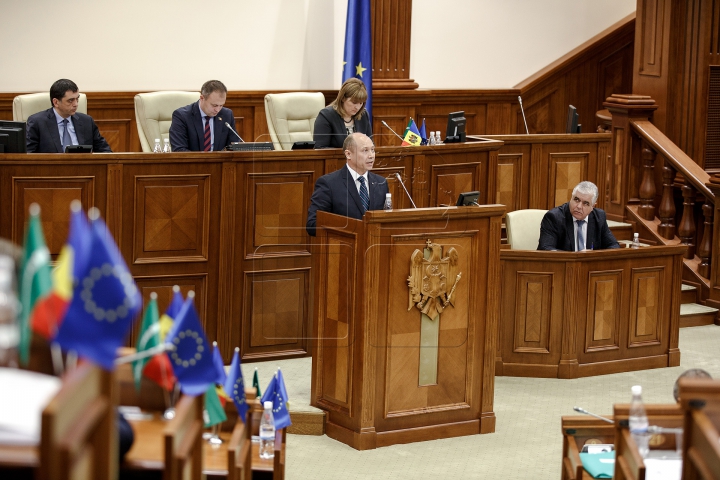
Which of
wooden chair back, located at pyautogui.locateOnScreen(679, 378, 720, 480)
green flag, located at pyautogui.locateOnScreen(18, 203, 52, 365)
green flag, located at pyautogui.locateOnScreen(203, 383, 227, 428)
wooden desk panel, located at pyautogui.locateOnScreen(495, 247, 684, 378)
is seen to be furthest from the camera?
wooden desk panel, located at pyautogui.locateOnScreen(495, 247, 684, 378)

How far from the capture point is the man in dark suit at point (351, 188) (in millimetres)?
5535

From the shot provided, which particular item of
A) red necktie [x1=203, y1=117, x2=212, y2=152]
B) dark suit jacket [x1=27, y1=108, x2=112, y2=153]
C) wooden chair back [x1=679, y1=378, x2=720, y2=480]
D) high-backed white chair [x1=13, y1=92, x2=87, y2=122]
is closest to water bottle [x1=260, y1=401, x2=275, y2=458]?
wooden chair back [x1=679, y1=378, x2=720, y2=480]

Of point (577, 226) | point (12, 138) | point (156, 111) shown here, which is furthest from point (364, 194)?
point (156, 111)

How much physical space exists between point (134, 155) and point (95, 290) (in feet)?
13.2

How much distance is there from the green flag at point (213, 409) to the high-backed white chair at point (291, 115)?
4.82 m

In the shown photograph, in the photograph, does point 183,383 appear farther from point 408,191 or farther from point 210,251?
point 408,191

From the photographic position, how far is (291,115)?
8.14 meters

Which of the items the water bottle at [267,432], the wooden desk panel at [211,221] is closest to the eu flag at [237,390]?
the water bottle at [267,432]

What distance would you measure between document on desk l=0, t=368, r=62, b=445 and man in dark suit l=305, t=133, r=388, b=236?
3.40m

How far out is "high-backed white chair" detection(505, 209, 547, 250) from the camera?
6781mm

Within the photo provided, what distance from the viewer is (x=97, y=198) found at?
598 cm

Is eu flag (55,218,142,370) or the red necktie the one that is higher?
the red necktie

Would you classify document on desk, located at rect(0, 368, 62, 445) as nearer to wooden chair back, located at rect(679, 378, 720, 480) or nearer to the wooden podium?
wooden chair back, located at rect(679, 378, 720, 480)

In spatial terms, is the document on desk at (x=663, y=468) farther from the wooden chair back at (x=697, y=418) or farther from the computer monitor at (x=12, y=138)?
the computer monitor at (x=12, y=138)
